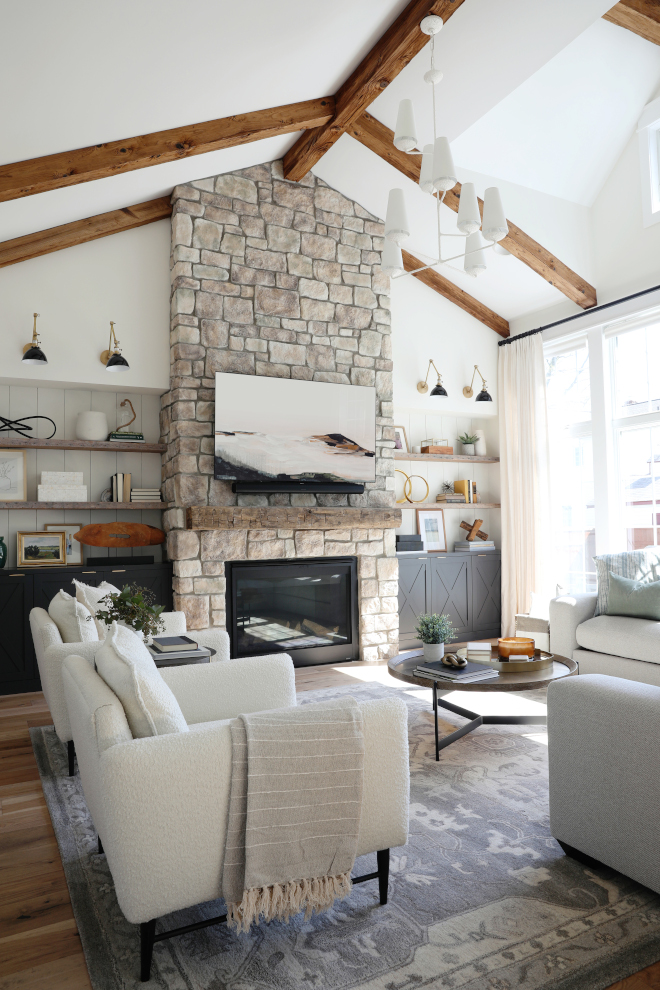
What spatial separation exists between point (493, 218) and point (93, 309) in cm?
296

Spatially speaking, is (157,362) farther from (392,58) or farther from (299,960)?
(299,960)

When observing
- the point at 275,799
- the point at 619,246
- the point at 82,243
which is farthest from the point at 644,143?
the point at 275,799

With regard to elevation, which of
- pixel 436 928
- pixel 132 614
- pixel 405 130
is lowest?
pixel 436 928

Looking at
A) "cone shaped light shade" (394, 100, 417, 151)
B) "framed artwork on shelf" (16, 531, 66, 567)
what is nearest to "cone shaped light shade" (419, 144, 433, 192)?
"cone shaped light shade" (394, 100, 417, 151)

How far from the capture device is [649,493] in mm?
5086

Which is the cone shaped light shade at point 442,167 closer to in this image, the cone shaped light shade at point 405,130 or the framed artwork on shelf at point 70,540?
the cone shaped light shade at point 405,130

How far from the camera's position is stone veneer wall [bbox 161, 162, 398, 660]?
4.73 meters

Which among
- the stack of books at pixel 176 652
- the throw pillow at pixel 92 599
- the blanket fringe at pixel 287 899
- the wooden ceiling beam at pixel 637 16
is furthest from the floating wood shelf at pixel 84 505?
the wooden ceiling beam at pixel 637 16

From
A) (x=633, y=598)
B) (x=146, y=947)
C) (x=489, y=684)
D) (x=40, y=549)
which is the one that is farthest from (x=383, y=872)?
(x=40, y=549)

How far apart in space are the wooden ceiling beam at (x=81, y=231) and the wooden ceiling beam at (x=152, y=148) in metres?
0.87

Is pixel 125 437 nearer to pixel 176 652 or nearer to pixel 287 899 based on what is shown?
pixel 176 652

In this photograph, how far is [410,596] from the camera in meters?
5.70

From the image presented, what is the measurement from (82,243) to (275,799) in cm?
438

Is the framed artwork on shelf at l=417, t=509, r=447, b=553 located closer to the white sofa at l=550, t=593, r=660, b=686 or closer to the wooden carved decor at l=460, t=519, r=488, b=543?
the wooden carved decor at l=460, t=519, r=488, b=543
